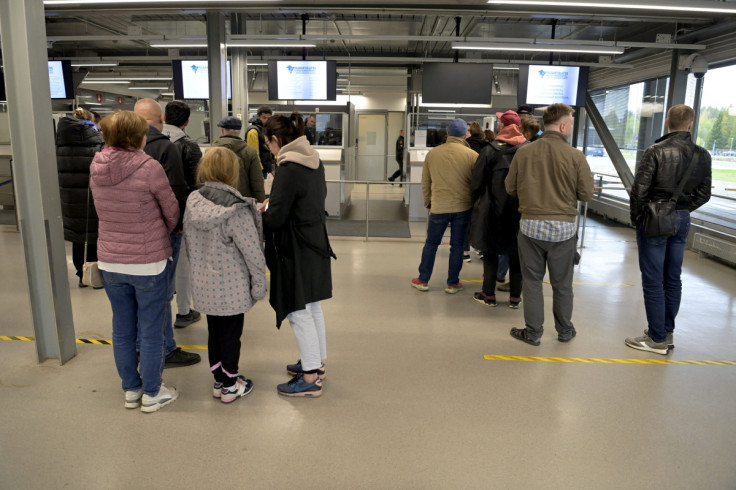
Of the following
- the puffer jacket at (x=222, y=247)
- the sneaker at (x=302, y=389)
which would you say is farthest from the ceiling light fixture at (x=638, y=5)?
the sneaker at (x=302, y=389)

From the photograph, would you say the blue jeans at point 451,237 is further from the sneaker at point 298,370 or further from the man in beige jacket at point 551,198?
the sneaker at point 298,370

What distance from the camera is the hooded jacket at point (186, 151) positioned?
3252mm

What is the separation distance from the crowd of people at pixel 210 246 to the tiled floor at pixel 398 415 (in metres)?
0.25

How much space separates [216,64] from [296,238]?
5762mm

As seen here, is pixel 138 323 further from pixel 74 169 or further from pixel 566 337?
pixel 566 337

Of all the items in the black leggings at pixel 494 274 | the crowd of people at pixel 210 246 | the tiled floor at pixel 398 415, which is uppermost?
the crowd of people at pixel 210 246

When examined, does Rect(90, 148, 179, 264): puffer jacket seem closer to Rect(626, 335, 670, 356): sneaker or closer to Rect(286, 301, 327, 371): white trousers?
Rect(286, 301, 327, 371): white trousers

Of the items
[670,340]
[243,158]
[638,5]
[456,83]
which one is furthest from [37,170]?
[456,83]

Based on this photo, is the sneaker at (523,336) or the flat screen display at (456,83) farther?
the flat screen display at (456,83)

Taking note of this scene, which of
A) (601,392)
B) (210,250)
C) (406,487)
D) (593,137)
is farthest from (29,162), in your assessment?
(593,137)

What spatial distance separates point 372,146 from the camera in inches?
670

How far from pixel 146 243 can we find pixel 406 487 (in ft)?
5.42

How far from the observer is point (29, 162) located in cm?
304

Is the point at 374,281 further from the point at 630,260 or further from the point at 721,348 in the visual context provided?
the point at 630,260
